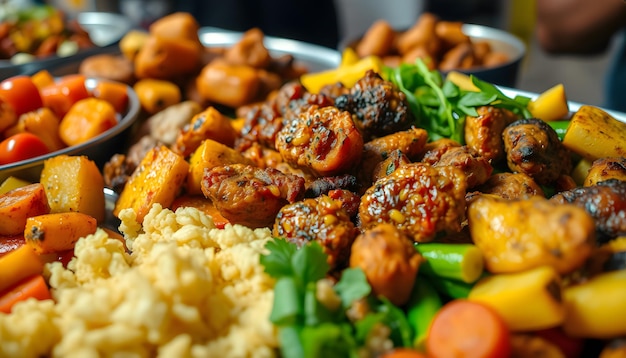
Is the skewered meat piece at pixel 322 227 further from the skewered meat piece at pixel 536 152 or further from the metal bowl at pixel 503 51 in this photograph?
the metal bowl at pixel 503 51

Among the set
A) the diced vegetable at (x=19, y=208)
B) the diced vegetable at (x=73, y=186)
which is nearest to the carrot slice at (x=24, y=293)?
the diced vegetable at (x=19, y=208)

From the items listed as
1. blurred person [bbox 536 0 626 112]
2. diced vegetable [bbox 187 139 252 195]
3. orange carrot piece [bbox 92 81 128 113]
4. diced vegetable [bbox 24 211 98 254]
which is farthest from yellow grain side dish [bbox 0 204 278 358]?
blurred person [bbox 536 0 626 112]

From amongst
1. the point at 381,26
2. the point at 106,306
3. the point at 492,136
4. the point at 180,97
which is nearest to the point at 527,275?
the point at 492,136

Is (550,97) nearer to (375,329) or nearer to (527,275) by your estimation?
(527,275)

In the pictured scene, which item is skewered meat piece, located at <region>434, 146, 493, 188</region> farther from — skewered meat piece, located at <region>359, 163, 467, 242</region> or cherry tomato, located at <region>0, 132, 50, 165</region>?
cherry tomato, located at <region>0, 132, 50, 165</region>

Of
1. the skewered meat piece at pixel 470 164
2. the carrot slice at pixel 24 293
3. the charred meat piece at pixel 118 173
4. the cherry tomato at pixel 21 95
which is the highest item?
the skewered meat piece at pixel 470 164

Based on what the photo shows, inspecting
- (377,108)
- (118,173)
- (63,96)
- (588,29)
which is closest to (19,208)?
(118,173)

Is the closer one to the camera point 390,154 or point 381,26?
point 390,154
